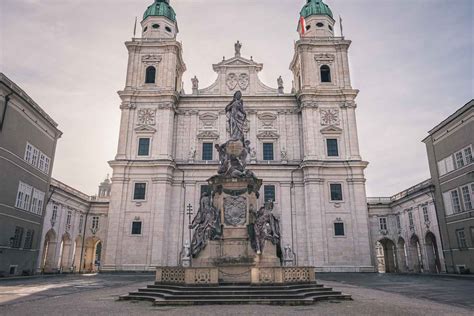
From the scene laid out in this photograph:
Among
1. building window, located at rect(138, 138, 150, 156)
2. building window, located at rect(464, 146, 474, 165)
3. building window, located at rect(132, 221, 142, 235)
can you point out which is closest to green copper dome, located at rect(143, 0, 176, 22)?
building window, located at rect(138, 138, 150, 156)

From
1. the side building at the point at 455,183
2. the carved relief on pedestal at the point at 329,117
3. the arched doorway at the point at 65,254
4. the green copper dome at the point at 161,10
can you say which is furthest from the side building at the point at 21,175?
the side building at the point at 455,183

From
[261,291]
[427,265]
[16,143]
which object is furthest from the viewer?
[427,265]

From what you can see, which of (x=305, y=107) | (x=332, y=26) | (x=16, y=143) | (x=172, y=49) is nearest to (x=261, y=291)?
(x=16, y=143)

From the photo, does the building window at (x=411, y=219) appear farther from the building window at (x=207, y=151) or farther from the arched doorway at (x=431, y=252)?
the building window at (x=207, y=151)

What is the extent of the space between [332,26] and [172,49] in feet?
65.2

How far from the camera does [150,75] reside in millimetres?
40688

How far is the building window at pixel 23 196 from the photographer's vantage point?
26.8 meters

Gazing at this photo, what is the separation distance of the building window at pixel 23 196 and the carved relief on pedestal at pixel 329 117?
91.8 ft

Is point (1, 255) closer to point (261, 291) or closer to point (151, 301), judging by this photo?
point (151, 301)

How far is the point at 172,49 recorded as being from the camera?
4047cm

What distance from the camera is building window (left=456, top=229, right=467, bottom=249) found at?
28.8 m

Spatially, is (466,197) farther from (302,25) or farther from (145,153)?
(145,153)

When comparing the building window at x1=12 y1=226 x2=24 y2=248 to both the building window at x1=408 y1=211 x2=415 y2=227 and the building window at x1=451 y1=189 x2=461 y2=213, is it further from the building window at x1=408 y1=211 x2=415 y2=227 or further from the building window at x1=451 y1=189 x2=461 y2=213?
the building window at x1=408 y1=211 x2=415 y2=227

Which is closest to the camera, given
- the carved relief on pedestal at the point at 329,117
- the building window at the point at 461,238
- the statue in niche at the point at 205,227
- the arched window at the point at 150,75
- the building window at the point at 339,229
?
the statue in niche at the point at 205,227
